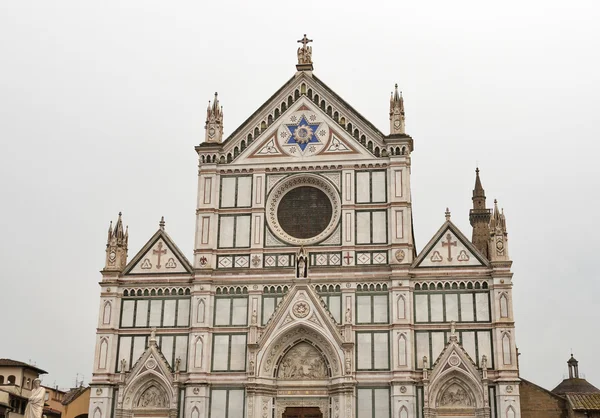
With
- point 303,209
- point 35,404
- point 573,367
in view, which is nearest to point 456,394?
point 303,209

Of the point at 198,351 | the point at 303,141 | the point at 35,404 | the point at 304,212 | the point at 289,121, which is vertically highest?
the point at 289,121

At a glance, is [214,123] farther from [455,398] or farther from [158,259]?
[455,398]

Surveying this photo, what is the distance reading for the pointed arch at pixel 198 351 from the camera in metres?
35.1

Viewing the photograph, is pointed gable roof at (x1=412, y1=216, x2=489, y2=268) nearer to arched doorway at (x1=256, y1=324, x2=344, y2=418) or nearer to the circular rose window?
the circular rose window

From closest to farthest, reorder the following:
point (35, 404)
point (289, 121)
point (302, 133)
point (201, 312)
→ point (35, 404) < point (201, 312) < point (302, 133) < point (289, 121)

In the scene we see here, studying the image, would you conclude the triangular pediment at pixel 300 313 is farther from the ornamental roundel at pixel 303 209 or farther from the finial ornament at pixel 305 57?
the finial ornament at pixel 305 57

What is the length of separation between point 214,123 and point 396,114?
28.3ft

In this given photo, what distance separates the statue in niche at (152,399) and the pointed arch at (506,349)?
14.4 meters

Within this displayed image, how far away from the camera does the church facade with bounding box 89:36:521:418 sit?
3403 centimetres

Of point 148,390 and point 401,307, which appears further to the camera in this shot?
point 148,390

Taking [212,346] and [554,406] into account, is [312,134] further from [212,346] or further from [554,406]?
[554,406]

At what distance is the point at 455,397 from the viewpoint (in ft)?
111

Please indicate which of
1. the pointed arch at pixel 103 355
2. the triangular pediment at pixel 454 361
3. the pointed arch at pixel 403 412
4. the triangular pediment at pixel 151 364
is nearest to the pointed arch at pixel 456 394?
the triangular pediment at pixel 454 361

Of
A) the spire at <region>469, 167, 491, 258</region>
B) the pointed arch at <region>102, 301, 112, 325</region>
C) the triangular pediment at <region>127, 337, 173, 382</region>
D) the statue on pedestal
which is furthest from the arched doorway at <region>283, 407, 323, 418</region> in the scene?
the spire at <region>469, 167, 491, 258</region>
